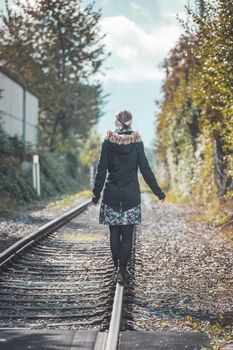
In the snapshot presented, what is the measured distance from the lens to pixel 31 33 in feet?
125

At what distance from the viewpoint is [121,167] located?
24.5 feet

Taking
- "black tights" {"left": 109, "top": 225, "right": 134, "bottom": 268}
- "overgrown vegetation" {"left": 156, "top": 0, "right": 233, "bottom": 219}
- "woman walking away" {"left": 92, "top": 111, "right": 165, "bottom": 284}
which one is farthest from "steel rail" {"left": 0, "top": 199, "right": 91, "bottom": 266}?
"overgrown vegetation" {"left": 156, "top": 0, "right": 233, "bottom": 219}

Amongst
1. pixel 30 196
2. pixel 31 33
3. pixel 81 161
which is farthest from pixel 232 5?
pixel 81 161

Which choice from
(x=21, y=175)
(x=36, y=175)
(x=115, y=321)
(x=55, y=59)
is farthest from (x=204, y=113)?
(x=55, y=59)

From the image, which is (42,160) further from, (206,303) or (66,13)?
(206,303)

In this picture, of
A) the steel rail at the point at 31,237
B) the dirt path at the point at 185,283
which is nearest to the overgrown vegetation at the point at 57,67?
the steel rail at the point at 31,237

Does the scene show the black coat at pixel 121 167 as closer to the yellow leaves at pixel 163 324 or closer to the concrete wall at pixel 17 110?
the yellow leaves at pixel 163 324

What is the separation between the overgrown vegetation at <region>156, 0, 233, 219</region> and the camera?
1194 centimetres

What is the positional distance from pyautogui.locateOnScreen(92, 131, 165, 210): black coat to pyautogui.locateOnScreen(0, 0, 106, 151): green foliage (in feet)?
97.7

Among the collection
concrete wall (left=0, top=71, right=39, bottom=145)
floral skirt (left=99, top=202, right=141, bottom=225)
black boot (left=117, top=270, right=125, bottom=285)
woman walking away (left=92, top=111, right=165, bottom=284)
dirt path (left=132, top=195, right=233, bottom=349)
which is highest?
concrete wall (left=0, top=71, right=39, bottom=145)

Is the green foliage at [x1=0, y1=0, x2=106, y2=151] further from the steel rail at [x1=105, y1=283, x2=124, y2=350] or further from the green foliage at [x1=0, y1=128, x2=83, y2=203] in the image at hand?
the steel rail at [x1=105, y1=283, x2=124, y2=350]

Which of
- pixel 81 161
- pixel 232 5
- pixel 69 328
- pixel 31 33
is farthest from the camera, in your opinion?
pixel 81 161

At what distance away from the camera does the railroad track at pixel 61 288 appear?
5746 mm

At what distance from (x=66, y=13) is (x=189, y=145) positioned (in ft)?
60.5
